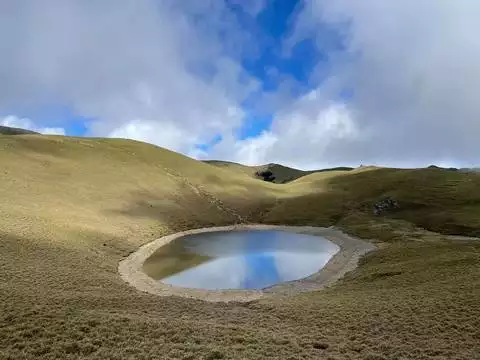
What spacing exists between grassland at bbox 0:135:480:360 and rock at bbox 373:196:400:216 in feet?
5.33

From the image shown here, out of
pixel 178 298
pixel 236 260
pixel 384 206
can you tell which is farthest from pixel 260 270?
pixel 384 206

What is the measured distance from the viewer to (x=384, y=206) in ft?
288

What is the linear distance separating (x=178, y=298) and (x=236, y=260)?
20977mm

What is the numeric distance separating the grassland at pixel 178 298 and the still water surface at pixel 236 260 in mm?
5186

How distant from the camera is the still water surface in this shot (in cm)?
4081

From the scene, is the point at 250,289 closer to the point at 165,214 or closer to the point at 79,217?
the point at 79,217

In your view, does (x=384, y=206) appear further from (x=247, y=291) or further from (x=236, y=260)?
(x=247, y=291)

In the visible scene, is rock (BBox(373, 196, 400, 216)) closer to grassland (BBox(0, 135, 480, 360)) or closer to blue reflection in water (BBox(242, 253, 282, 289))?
grassland (BBox(0, 135, 480, 360))

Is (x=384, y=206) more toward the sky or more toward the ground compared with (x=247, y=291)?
more toward the sky

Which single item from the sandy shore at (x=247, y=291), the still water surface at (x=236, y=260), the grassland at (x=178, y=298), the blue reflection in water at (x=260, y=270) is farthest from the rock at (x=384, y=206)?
the blue reflection in water at (x=260, y=270)

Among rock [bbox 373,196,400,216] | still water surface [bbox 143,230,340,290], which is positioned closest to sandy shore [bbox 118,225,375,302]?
still water surface [bbox 143,230,340,290]

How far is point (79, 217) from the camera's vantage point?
185 feet

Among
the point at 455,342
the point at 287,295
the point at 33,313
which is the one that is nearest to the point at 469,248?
the point at 287,295

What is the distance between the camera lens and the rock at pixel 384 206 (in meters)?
86.6
